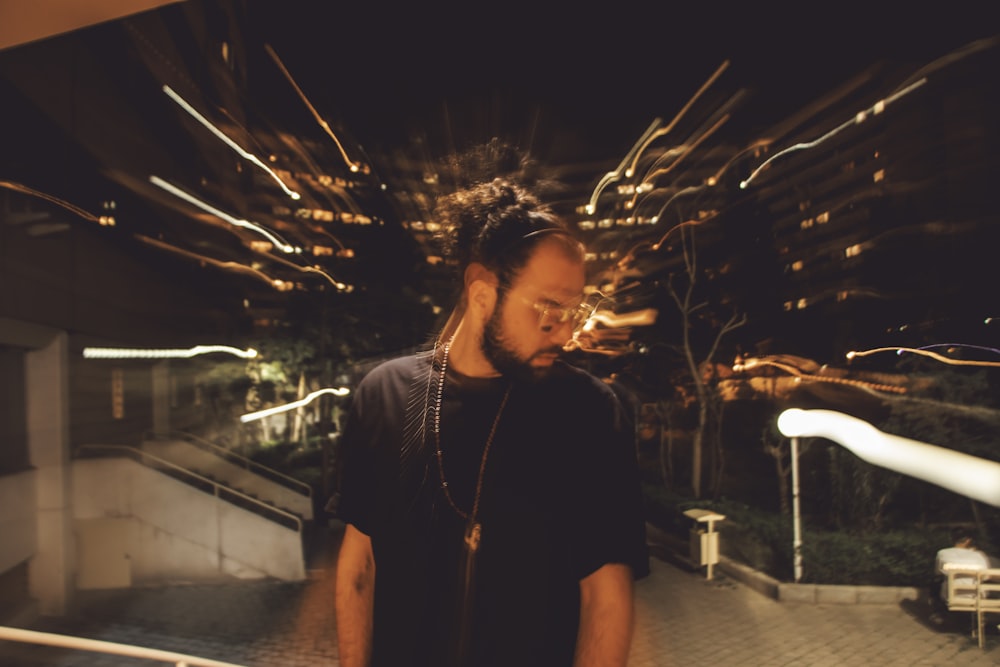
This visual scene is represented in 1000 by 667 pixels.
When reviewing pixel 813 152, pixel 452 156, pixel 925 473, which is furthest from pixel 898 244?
pixel 452 156

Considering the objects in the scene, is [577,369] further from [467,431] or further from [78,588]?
[78,588]

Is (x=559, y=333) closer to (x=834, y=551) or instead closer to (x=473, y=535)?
(x=473, y=535)

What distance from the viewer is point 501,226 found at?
1690 mm

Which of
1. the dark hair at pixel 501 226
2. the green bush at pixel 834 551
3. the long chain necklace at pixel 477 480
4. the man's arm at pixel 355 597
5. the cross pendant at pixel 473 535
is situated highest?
the dark hair at pixel 501 226

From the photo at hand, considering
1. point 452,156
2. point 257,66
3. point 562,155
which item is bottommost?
point 452,156

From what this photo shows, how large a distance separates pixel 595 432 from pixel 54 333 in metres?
8.24

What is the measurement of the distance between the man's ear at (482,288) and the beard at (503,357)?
1.1 inches

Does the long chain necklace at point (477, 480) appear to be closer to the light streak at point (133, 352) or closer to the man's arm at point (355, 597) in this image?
the man's arm at point (355, 597)

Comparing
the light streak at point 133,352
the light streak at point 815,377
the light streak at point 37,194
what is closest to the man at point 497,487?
the light streak at point 37,194

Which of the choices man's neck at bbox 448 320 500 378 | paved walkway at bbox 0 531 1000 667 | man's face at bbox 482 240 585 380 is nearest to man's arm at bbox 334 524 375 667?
man's neck at bbox 448 320 500 378

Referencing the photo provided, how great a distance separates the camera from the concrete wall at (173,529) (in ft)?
26.8

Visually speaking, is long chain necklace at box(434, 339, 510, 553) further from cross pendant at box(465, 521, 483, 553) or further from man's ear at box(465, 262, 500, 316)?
man's ear at box(465, 262, 500, 316)

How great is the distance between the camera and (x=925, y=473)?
8.79 m

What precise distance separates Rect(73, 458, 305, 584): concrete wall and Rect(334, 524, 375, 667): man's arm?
24.1ft
